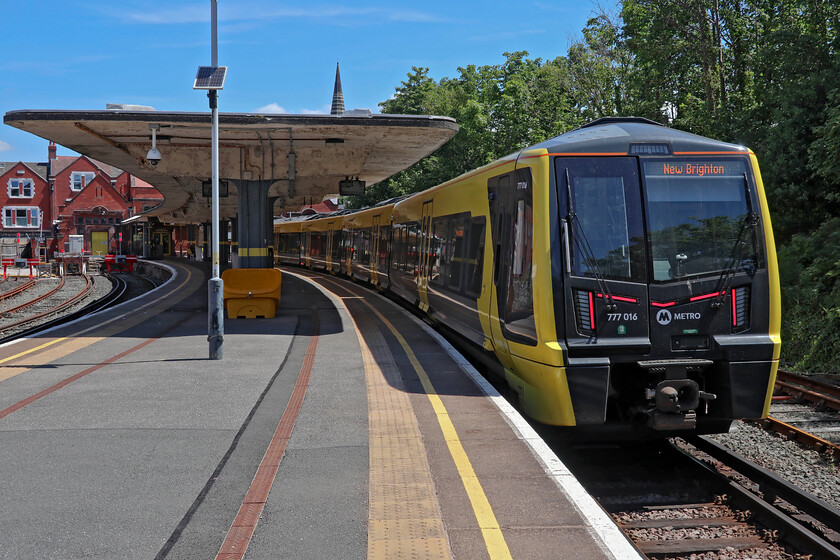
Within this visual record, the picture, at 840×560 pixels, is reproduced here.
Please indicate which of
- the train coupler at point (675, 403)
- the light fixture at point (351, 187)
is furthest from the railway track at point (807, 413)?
the light fixture at point (351, 187)

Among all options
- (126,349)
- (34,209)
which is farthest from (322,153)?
(34,209)

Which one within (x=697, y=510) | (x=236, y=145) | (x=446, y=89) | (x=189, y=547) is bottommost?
(x=697, y=510)

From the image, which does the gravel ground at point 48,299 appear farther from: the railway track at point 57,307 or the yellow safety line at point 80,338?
the yellow safety line at point 80,338

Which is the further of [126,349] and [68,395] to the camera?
[126,349]

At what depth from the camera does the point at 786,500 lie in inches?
268

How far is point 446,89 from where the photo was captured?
58.8 meters

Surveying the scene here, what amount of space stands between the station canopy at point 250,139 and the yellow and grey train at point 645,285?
28.7 ft

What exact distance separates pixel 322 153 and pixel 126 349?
30.5 feet

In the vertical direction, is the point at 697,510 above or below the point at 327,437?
below

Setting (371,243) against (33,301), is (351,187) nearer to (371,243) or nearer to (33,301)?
(371,243)

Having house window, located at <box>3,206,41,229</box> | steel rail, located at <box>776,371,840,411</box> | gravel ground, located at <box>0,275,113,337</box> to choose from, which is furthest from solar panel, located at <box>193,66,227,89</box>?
house window, located at <box>3,206,41,229</box>

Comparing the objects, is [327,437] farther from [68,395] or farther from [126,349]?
[126,349]

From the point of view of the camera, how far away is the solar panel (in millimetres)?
11320

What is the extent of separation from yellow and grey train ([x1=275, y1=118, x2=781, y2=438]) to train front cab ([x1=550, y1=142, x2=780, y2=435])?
1 centimetres
